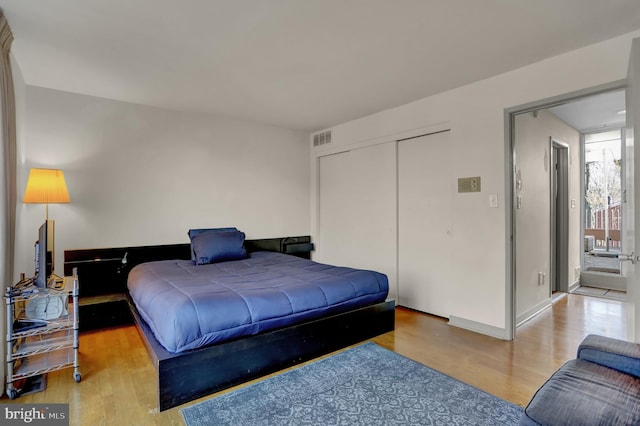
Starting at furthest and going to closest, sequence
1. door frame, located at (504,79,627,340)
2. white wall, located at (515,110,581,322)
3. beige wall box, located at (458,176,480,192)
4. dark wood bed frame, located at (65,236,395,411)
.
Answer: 1. white wall, located at (515,110,581,322)
2. beige wall box, located at (458,176,480,192)
3. door frame, located at (504,79,627,340)
4. dark wood bed frame, located at (65,236,395,411)

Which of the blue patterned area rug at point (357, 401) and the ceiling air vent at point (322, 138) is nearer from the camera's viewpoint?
the blue patterned area rug at point (357, 401)

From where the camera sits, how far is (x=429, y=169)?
379 centimetres

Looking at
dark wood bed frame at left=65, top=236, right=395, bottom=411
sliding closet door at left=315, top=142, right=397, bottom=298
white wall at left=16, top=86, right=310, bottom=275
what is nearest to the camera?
dark wood bed frame at left=65, top=236, right=395, bottom=411

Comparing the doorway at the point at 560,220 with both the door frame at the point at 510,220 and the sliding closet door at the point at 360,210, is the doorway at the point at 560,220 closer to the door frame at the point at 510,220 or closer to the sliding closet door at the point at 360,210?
the door frame at the point at 510,220

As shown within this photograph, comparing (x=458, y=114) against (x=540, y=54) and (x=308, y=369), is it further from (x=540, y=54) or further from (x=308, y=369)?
(x=308, y=369)

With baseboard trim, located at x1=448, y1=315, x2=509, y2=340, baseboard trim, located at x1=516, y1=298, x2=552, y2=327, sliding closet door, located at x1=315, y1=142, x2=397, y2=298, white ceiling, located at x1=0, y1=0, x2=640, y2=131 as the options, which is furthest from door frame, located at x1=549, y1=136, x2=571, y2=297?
white ceiling, located at x1=0, y1=0, x2=640, y2=131

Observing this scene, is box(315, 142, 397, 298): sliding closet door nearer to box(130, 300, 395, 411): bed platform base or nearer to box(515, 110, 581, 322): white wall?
box(515, 110, 581, 322): white wall

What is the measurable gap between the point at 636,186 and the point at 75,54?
156 inches

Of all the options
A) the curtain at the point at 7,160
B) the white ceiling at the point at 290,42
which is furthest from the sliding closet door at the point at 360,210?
the curtain at the point at 7,160

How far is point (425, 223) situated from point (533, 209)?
124 cm

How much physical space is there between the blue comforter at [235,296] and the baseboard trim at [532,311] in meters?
1.64

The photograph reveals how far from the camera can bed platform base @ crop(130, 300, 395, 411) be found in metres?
1.91

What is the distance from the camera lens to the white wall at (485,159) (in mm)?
2793

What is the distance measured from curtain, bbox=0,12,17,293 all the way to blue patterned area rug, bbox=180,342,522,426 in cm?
152
